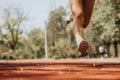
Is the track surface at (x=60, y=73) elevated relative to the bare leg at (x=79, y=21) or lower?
lower

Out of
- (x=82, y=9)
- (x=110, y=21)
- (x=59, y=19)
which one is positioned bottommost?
(x=82, y=9)

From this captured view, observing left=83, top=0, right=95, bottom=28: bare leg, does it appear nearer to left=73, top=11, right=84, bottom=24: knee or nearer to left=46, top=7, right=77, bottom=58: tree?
left=73, top=11, right=84, bottom=24: knee

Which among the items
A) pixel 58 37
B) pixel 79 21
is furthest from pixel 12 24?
pixel 79 21

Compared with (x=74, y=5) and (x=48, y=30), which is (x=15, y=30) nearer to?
(x=48, y=30)

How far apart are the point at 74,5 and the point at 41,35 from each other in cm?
8930

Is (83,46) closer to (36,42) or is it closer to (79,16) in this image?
(79,16)

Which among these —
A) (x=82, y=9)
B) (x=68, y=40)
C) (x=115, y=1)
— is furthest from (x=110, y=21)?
(x=68, y=40)

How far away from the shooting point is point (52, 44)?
8969 cm

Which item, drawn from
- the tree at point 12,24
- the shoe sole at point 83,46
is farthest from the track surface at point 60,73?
the tree at point 12,24

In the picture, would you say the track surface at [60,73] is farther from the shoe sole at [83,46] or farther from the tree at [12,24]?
the tree at [12,24]

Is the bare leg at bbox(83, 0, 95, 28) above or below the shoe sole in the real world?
above

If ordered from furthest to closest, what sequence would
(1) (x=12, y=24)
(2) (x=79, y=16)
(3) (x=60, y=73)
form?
(1) (x=12, y=24) → (2) (x=79, y=16) → (3) (x=60, y=73)

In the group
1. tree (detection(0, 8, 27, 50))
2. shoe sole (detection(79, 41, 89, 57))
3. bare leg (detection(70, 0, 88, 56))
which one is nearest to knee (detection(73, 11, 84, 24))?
bare leg (detection(70, 0, 88, 56))

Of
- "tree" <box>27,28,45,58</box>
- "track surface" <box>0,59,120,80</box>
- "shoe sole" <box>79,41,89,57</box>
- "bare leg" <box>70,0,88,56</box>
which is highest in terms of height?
"tree" <box>27,28,45,58</box>
